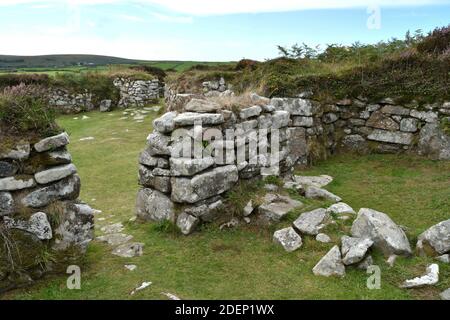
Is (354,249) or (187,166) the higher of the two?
(187,166)

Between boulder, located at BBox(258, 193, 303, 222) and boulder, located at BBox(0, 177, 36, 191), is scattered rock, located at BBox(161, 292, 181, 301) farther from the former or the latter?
boulder, located at BBox(258, 193, 303, 222)

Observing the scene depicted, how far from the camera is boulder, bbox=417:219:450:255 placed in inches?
240

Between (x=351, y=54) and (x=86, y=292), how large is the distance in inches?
518

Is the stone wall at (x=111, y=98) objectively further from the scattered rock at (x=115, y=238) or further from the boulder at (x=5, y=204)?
the boulder at (x=5, y=204)

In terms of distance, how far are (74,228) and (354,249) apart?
3985 millimetres

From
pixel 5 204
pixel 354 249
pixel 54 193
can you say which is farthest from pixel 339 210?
Answer: pixel 5 204

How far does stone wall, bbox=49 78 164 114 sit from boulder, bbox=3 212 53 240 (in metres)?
20.8

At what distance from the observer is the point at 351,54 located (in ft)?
52.0

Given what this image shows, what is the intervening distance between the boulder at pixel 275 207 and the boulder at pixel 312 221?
400 millimetres

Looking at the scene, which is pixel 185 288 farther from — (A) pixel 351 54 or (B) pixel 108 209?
(A) pixel 351 54

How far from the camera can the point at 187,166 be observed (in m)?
7.43

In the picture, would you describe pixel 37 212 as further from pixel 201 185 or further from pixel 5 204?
pixel 201 185

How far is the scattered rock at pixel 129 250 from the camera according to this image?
6.88 m
